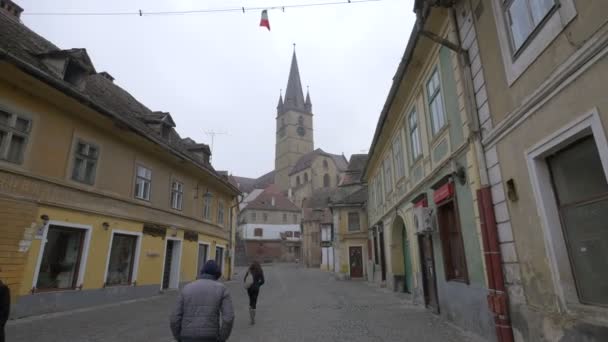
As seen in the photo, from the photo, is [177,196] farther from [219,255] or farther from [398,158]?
[398,158]

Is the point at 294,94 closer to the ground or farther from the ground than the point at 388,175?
farther from the ground

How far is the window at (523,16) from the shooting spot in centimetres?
436

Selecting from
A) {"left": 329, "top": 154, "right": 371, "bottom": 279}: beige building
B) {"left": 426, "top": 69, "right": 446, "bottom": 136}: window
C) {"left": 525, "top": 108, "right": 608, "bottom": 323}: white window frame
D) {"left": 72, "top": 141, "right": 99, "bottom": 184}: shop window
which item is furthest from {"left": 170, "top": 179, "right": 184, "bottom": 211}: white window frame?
{"left": 525, "top": 108, "right": 608, "bottom": 323}: white window frame

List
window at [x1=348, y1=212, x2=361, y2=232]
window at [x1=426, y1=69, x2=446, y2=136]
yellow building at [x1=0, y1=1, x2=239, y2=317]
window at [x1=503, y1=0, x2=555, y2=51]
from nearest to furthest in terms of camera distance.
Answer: window at [x1=503, y1=0, x2=555, y2=51] < window at [x1=426, y1=69, x2=446, y2=136] < yellow building at [x1=0, y1=1, x2=239, y2=317] < window at [x1=348, y1=212, x2=361, y2=232]

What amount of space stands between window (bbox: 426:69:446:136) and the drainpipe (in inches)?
65.8

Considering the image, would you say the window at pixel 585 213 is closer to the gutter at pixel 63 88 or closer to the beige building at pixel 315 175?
the gutter at pixel 63 88

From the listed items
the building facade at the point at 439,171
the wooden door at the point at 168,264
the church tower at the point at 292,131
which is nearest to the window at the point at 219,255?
the wooden door at the point at 168,264

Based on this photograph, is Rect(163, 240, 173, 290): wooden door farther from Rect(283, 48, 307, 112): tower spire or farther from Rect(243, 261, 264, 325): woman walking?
Rect(283, 48, 307, 112): tower spire

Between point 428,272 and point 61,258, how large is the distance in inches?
446

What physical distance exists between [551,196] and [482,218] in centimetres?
158

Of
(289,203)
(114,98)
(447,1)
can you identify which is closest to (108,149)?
(114,98)

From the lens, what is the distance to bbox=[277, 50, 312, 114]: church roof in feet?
281

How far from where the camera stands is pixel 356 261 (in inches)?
1023

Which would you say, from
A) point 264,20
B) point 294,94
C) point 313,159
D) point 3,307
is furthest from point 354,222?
point 294,94
